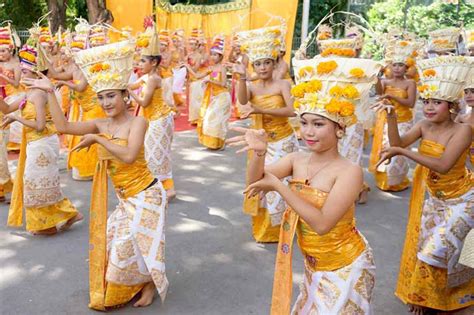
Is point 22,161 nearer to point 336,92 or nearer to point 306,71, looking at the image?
point 306,71

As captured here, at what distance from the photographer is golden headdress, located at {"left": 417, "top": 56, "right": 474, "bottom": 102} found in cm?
349

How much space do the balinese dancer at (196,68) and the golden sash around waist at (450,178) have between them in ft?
24.4

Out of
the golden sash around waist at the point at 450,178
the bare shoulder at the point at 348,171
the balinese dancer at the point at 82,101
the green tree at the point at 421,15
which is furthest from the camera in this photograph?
the green tree at the point at 421,15

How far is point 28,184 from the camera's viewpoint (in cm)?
503

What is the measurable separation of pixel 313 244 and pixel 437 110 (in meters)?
1.51

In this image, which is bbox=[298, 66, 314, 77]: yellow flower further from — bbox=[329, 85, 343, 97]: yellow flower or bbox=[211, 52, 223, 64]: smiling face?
bbox=[211, 52, 223, 64]: smiling face

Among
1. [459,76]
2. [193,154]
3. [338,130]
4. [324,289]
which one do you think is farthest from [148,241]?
[193,154]

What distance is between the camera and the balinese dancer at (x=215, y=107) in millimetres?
8914

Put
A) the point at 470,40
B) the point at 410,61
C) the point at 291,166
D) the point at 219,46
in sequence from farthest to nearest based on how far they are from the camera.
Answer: the point at 219,46 < the point at 410,61 < the point at 470,40 < the point at 291,166

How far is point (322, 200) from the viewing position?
8.50 feet

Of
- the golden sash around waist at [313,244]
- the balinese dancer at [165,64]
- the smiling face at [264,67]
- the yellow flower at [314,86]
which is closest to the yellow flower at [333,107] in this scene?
the yellow flower at [314,86]

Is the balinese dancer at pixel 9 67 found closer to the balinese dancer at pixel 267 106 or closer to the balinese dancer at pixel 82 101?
the balinese dancer at pixel 82 101

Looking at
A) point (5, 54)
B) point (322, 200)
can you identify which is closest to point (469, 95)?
point (322, 200)

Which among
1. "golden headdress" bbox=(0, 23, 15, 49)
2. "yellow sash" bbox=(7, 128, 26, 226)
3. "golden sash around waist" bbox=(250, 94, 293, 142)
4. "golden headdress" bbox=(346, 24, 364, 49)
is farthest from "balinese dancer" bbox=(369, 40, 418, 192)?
"golden headdress" bbox=(0, 23, 15, 49)
